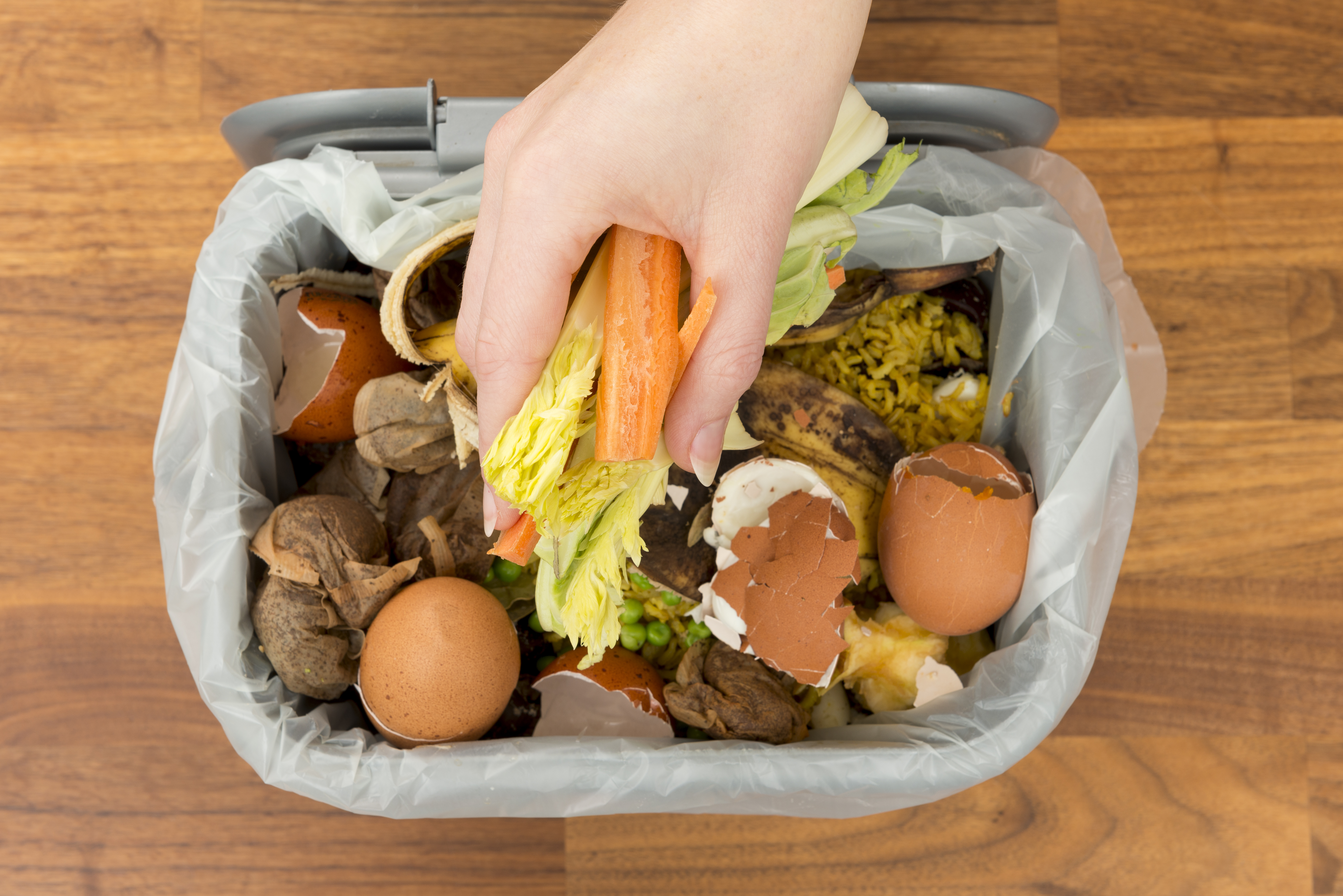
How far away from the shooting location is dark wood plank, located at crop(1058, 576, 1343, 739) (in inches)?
39.0

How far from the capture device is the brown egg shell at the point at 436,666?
2.51ft

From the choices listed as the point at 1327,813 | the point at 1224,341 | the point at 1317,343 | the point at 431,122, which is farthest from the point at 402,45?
the point at 1327,813

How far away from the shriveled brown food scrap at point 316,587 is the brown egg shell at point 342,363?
0.31ft

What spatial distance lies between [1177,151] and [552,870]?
3.89 ft

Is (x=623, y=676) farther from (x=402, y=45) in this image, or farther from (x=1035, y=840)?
(x=402, y=45)

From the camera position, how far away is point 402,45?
3.35 ft

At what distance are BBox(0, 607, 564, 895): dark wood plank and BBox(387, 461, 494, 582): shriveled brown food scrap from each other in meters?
0.34

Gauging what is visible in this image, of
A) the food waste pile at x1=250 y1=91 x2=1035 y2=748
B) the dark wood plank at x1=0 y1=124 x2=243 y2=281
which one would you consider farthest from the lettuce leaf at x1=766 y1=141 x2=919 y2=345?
the dark wood plank at x1=0 y1=124 x2=243 y2=281

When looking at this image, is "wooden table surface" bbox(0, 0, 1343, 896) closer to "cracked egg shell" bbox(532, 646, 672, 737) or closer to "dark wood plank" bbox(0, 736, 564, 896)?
"dark wood plank" bbox(0, 736, 564, 896)

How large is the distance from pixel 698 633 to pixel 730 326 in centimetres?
44

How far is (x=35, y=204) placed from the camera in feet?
3.36

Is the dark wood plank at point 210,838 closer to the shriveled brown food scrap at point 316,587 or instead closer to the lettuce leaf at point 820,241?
the shriveled brown food scrap at point 316,587

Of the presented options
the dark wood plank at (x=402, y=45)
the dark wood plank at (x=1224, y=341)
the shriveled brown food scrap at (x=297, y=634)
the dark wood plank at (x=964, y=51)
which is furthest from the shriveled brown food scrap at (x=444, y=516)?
the dark wood plank at (x=1224, y=341)

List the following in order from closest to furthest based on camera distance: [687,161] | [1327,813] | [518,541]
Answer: [687,161], [518,541], [1327,813]
